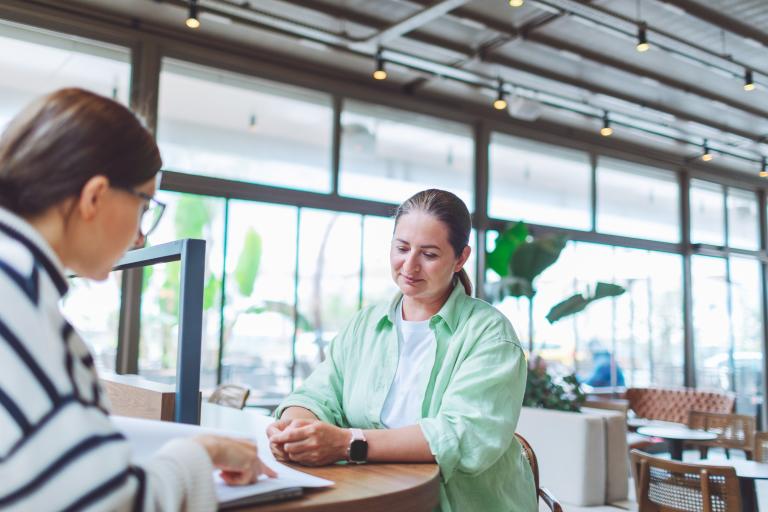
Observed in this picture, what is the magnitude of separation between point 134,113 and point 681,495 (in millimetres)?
3251

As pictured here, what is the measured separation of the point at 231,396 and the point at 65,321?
390 centimetres

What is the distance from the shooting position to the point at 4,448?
0.64m

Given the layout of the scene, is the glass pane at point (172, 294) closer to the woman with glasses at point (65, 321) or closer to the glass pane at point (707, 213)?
the woman with glasses at point (65, 321)

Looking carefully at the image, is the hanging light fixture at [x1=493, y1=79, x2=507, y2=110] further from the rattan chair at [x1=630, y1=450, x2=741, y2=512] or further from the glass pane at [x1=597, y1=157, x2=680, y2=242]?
the rattan chair at [x1=630, y1=450, x2=741, y2=512]

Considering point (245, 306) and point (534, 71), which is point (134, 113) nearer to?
point (245, 306)

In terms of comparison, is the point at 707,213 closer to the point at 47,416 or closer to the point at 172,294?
the point at 172,294

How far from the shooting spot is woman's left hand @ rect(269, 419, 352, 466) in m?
1.16

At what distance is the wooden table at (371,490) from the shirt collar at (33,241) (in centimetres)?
37

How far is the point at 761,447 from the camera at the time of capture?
436 centimetres

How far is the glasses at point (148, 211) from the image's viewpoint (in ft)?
2.74

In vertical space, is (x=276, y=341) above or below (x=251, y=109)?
below

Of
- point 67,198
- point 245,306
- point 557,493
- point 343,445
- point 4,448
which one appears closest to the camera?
point 4,448

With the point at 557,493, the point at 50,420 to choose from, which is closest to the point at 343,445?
the point at 50,420

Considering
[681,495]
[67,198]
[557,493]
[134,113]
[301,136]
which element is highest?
[301,136]
